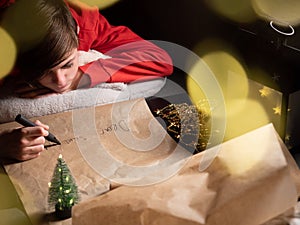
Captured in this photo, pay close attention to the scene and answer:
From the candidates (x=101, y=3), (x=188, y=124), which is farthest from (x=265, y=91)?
(x=101, y=3)

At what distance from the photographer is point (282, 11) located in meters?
0.79

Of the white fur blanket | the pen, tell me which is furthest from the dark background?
the pen

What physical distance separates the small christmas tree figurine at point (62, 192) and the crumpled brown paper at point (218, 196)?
121 millimetres

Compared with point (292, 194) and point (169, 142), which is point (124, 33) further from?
point (292, 194)

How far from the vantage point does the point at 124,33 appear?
3.84 ft

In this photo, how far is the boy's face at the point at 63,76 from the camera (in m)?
0.95

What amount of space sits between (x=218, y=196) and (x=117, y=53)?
0.65 metres

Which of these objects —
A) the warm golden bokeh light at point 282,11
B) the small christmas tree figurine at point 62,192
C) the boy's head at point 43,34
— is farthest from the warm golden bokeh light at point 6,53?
the warm golden bokeh light at point 282,11

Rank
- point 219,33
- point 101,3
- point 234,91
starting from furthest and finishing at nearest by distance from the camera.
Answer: point 101,3 → point 219,33 → point 234,91

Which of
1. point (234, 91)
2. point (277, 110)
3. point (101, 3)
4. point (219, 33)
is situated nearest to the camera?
point (277, 110)

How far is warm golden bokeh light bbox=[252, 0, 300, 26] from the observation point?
777mm

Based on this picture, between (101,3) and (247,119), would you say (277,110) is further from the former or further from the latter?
(101,3)

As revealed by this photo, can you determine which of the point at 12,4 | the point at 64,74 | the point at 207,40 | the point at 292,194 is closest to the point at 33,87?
the point at 64,74

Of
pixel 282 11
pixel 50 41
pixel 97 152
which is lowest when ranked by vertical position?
pixel 97 152
